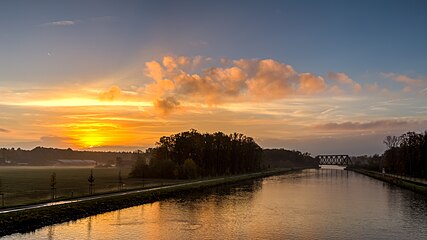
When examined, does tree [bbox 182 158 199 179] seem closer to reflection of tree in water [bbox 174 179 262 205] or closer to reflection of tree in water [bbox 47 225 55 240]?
reflection of tree in water [bbox 174 179 262 205]

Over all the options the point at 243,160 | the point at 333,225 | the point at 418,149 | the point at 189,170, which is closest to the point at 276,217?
the point at 333,225

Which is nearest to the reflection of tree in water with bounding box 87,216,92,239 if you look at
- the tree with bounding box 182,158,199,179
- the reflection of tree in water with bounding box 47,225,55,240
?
the reflection of tree in water with bounding box 47,225,55,240

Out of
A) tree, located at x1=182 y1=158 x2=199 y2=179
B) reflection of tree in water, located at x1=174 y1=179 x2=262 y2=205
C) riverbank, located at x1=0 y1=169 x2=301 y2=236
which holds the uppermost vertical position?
tree, located at x1=182 y1=158 x2=199 y2=179

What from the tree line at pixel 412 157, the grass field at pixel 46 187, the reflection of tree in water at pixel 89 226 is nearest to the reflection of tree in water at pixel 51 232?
the reflection of tree in water at pixel 89 226

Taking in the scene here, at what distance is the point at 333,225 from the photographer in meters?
36.8

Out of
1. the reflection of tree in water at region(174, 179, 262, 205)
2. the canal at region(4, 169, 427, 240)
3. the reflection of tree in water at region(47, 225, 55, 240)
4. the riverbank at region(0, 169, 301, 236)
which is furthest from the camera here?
the reflection of tree in water at region(174, 179, 262, 205)

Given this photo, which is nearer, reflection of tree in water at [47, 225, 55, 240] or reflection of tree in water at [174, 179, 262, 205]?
reflection of tree in water at [47, 225, 55, 240]

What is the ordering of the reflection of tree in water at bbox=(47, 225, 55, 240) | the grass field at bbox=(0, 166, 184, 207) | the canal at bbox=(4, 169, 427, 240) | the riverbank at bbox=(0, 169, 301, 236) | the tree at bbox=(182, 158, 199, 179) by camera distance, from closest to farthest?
the reflection of tree in water at bbox=(47, 225, 55, 240) < the riverbank at bbox=(0, 169, 301, 236) < the canal at bbox=(4, 169, 427, 240) < the grass field at bbox=(0, 166, 184, 207) < the tree at bbox=(182, 158, 199, 179)

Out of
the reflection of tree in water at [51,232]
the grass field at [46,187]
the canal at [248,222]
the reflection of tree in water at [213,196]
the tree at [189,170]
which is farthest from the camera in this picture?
the tree at [189,170]

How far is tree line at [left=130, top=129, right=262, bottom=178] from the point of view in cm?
9975

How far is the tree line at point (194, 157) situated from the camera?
3927 inches

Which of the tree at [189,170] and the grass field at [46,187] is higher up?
the tree at [189,170]

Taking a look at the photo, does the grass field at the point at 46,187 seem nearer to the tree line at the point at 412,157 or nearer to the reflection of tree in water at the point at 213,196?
the reflection of tree in water at the point at 213,196

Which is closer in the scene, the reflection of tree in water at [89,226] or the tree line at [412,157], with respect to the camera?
the reflection of tree in water at [89,226]
